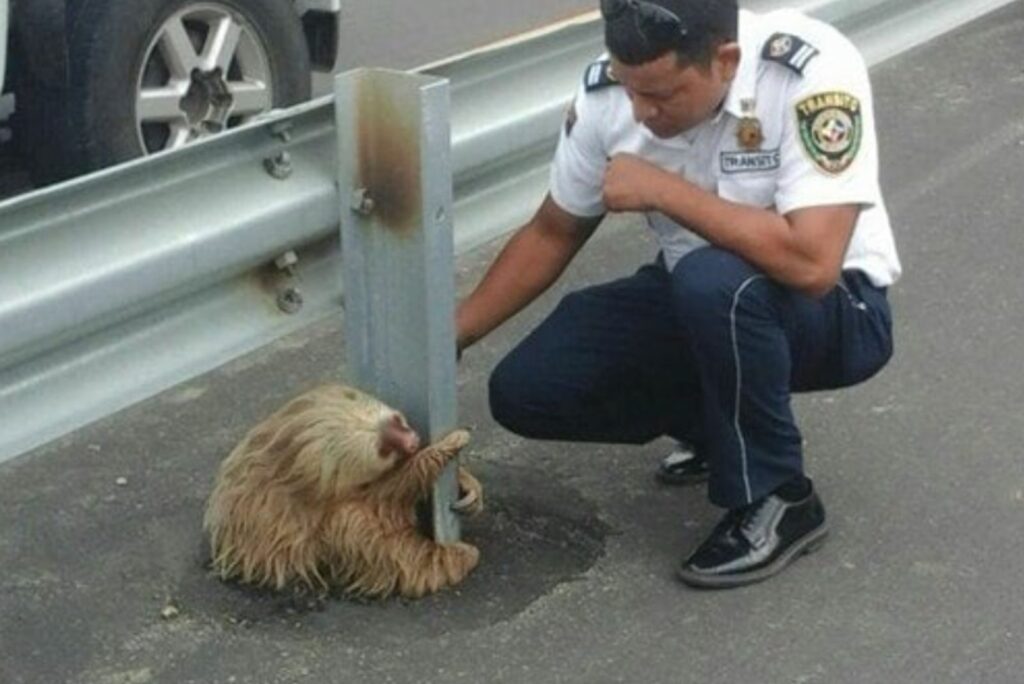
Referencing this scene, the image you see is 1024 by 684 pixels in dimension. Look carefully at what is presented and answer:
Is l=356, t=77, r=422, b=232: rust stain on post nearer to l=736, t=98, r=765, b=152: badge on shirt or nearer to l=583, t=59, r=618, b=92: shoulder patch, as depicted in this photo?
l=583, t=59, r=618, b=92: shoulder patch

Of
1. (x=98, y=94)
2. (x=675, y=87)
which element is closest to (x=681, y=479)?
(x=675, y=87)

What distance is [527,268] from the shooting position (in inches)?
163

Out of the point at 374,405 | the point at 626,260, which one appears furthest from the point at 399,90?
the point at 626,260

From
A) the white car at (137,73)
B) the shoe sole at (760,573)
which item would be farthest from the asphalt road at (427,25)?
the shoe sole at (760,573)

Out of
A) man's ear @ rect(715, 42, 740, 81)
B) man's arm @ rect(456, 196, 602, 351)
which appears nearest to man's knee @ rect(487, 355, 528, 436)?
man's arm @ rect(456, 196, 602, 351)

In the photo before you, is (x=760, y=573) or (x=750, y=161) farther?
(x=760, y=573)

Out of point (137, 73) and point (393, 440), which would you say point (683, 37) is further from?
point (137, 73)

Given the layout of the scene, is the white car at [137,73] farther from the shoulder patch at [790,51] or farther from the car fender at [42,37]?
the shoulder patch at [790,51]

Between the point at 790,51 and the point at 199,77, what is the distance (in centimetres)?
269

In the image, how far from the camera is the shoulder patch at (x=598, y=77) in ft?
12.9

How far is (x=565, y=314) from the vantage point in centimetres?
426

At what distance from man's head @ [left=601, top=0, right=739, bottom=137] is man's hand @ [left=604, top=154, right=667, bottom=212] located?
3.3 inches

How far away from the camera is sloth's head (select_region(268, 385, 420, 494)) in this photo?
3.78 m

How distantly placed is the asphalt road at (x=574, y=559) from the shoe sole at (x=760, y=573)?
22 millimetres
